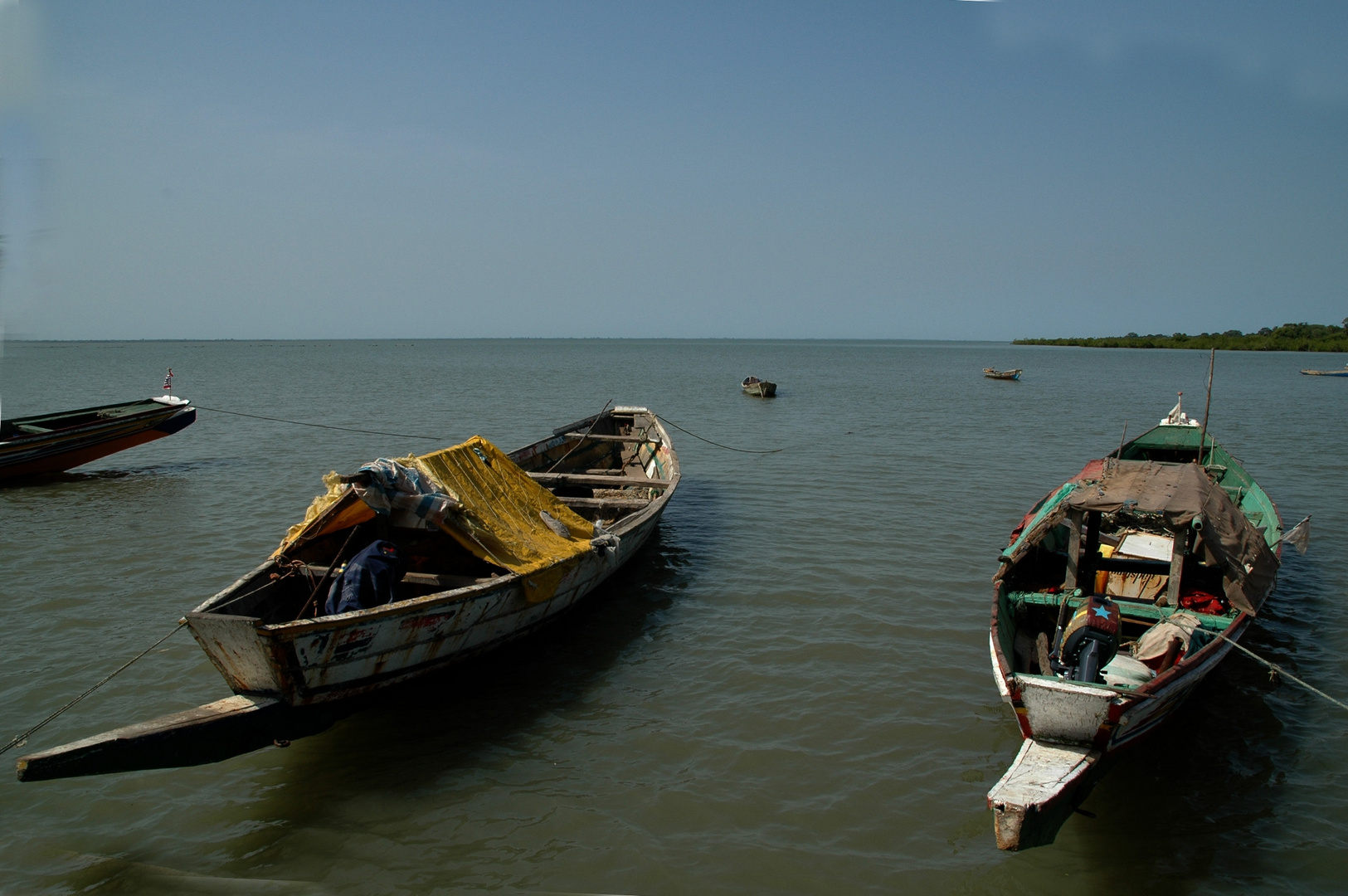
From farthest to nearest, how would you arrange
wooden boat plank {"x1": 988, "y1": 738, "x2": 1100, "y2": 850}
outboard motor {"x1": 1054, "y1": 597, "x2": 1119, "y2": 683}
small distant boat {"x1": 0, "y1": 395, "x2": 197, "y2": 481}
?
small distant boat {"x1": 0, "y1": 395, "x2": 197, "y2": 481} < outboard motor {"x1": 1054, "y1": 597, "x2": 1119, "y2": 683} < wooden boat plank {"x1": 988, "y1": 738, "x2": 1100, "y2": 850}

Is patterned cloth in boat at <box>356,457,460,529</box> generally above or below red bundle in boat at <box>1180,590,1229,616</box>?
above

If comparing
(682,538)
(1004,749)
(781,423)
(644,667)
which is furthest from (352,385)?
(1004,749)

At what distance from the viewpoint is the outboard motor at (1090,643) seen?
18.6 feet

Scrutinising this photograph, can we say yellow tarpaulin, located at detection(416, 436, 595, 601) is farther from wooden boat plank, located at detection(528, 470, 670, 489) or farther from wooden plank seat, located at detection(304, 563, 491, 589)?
wooden boat plank, located at detection(528, 470, 670, 489)

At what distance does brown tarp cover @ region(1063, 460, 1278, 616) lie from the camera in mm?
6637

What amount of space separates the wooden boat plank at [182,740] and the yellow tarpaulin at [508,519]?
213 centimetres

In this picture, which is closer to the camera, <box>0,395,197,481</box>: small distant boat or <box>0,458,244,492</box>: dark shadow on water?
<box>0,395,197,481</box>: small distant boat

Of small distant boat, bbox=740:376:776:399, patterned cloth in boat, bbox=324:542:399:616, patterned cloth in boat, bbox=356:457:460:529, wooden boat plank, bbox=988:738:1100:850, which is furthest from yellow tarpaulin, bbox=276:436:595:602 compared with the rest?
small distant boat, bbox=740:376:776:399

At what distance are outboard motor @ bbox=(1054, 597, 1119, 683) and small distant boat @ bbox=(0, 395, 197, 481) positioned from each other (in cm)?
1871

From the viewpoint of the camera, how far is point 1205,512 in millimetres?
6742

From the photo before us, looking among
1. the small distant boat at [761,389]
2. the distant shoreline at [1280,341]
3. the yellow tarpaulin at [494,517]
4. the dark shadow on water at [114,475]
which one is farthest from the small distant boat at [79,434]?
the distant shoreline at [1280,341]

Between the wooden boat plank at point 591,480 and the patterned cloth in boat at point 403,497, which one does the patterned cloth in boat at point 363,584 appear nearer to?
the patterned cloth in boat at point 403,497

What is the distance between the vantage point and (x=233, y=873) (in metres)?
4.76

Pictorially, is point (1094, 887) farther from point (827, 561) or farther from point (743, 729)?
point (827, 561)
